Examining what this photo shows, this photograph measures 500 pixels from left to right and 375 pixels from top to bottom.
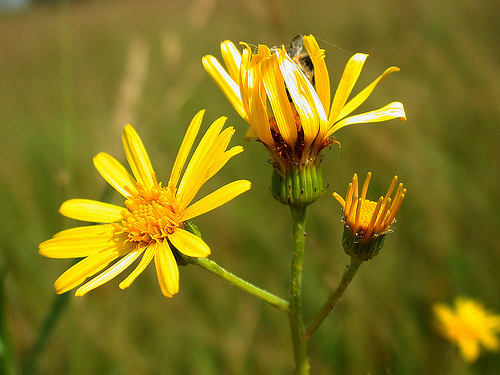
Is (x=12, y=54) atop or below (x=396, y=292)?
atop

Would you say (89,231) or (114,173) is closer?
(89,231)

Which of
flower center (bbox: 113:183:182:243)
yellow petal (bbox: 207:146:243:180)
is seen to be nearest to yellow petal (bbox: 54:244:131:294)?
flower center (bbox: 113:183:182:243)

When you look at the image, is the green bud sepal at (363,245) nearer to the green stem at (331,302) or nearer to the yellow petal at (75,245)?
the green stem at (331,302)

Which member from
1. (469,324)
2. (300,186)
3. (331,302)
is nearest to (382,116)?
(300,186)

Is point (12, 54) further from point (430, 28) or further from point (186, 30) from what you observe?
point (430, 28)

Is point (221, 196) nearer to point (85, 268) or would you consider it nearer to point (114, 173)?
point (85, 268)

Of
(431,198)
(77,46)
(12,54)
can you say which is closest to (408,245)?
(431,198)
